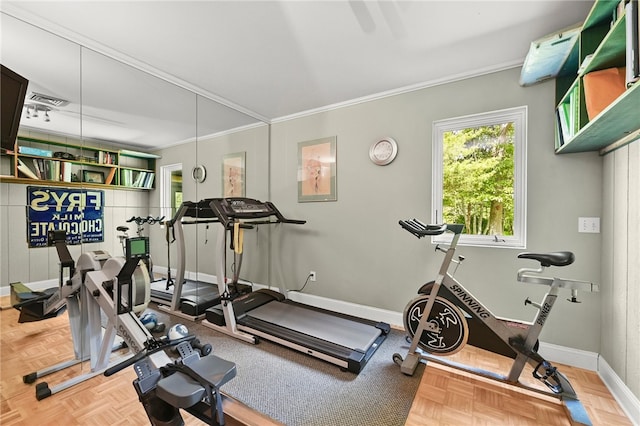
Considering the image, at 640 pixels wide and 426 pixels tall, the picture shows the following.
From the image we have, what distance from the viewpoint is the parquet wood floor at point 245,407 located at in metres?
1.59

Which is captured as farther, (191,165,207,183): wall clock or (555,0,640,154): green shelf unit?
(191,165,207,183): wall clock

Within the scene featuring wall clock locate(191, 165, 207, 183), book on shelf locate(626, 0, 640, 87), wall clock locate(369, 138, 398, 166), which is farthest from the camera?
wall clock locate(191, 165, 207, 183)

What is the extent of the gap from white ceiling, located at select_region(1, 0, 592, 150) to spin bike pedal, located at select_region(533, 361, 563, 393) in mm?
2317

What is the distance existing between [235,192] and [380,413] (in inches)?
112

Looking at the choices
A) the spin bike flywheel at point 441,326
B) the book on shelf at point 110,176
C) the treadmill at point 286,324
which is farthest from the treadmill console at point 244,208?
the spin bike flywheel at point 441,326

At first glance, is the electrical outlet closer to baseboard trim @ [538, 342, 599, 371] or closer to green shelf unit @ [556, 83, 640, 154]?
green shelf unit @ [556, 83, 640, 154]

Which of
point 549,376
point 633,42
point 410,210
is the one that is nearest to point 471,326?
point 549,376

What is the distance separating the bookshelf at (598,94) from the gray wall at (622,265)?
18 cm

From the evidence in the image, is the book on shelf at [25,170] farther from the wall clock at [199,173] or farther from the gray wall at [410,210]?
the gray wall at [410,210]

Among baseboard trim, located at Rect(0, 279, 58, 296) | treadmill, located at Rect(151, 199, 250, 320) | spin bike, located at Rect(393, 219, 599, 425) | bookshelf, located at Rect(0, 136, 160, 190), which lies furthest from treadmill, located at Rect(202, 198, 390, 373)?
baseboard trim, located at Rect(0, 279, 58, 296)

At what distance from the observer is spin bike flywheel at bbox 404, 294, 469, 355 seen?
6.56ft

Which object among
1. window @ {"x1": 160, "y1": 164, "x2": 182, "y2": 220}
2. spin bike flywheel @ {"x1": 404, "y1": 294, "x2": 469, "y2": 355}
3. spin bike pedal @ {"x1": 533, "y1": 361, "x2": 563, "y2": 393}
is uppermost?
window @ {"x1": 160, "y1": 164, "x2": 182, "y2": 220}

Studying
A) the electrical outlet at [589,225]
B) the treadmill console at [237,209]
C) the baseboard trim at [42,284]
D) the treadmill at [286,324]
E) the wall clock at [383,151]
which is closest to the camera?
the baseboard trim at [42,284]

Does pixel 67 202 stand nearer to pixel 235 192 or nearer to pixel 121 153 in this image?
pixel 121 153
